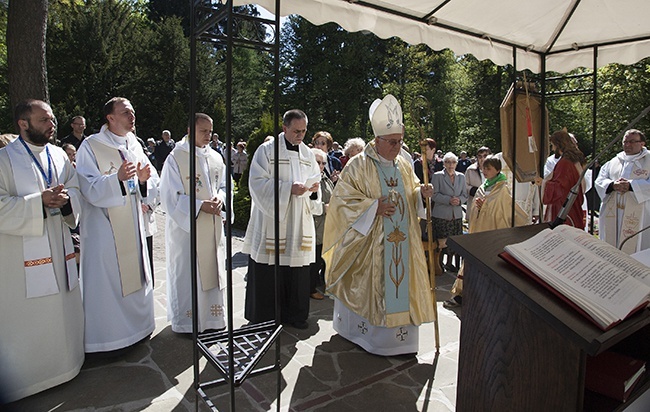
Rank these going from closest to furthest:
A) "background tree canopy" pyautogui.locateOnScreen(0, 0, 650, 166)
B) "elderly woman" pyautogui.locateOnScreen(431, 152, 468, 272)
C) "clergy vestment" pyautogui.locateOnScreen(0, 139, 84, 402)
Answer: "clergy vestment" pyautogui.locateOnScreen(0, 139, 84, 402) < "elderly woman" pyautogui.locateOnScreen(431, 152, 468, 272) < "background tree canopy" pyautogui.locateOnScreen(0, 0, 650, 166)

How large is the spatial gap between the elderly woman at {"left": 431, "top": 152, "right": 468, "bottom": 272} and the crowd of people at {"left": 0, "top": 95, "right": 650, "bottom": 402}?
1.37 metres

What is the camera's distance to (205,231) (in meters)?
4.34

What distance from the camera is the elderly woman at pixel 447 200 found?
656 centimetres

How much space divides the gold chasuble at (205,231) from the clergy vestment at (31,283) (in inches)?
42.1

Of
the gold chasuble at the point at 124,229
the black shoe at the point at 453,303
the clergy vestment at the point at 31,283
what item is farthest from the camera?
the black shoe at the point at 453,303

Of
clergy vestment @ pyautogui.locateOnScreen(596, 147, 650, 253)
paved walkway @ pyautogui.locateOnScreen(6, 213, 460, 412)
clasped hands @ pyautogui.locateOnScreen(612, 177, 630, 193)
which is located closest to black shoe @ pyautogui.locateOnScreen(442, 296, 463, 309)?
paved walkway @ pyautogui.locateOnScreen(6, 213, 460, 412)

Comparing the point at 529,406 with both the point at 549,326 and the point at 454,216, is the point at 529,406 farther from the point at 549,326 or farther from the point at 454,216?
the point at 454,216

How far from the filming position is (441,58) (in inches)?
1224

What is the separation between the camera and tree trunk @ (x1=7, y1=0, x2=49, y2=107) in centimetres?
558

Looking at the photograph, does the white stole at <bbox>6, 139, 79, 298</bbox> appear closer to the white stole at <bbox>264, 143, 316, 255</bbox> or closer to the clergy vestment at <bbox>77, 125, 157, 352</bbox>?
the clergy vestment at <bbox>77, 125, 157, 352</bbox>

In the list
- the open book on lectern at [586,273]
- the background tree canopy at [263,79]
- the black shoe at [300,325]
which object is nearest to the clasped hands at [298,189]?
the black shoe at [300,325]

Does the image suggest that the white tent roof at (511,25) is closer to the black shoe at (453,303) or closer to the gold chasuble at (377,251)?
the gold chasuble at (377,251)

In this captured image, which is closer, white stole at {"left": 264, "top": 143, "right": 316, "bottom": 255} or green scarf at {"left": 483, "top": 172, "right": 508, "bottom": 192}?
white stole at {"left": 264, "top": 143, "right": 316, "bottom": 255}

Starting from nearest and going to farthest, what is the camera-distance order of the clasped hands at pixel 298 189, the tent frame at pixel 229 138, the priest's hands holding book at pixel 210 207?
1. the tent frame at pixel 229 138
2. the priest's hands holding book at pixel 210 207
3. the clasped hands at pixel 298 189
